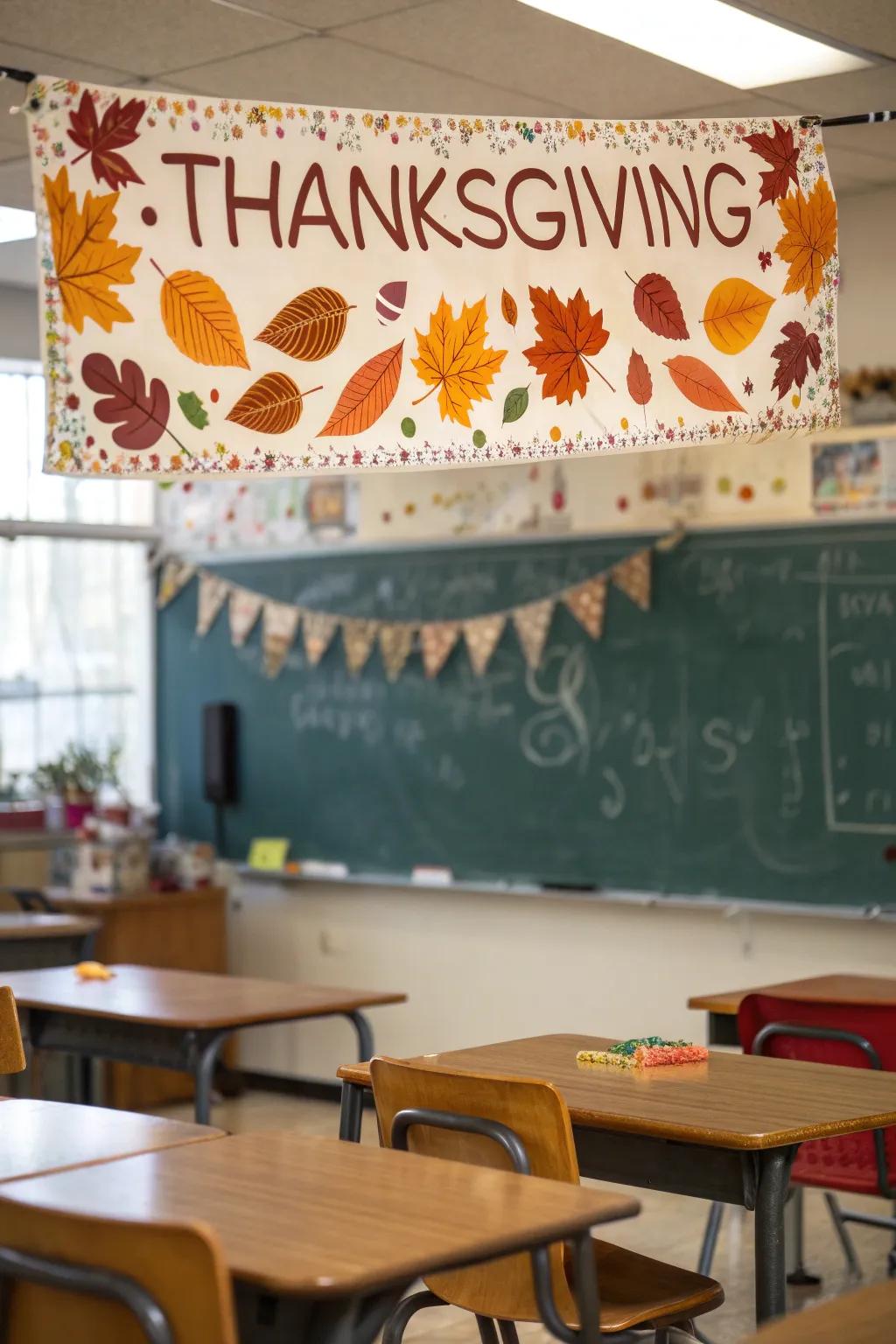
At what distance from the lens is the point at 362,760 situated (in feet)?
22.3

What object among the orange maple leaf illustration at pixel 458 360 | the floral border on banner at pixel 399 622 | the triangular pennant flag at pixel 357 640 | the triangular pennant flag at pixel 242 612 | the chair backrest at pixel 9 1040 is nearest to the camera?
the orange maple leaf illustration at pixel 458 360

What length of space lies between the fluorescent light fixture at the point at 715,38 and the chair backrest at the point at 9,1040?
2316 millimetres

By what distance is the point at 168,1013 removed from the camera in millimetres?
4164

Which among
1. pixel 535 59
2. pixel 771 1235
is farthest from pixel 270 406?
pixel 535 59

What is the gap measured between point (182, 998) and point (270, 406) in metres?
2.06

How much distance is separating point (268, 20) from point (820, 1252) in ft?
11.2

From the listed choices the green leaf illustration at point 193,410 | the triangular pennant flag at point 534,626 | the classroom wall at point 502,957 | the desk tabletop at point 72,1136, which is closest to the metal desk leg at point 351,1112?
the desk tabletop at point 72,1136

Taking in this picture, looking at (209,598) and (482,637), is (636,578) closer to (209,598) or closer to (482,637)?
(482,637)

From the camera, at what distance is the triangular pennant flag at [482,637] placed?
6.33 metres

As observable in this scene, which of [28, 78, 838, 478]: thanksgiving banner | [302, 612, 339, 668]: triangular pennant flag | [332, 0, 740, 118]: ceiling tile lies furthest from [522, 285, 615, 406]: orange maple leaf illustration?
[302, 612, 339, 668]: triangular pennant flag

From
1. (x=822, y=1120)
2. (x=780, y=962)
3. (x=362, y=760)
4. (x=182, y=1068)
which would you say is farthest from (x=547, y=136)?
(x=362, y=760)

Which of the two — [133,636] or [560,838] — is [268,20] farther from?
[133,636]

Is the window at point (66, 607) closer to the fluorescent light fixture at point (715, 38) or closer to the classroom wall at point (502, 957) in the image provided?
the classroom wall at point (502, 957)

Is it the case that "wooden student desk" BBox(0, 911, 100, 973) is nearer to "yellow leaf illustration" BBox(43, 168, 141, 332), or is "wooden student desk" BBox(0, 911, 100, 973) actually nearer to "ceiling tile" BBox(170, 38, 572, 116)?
"ceiling tile" BBox(170, 38, 572, 116)
